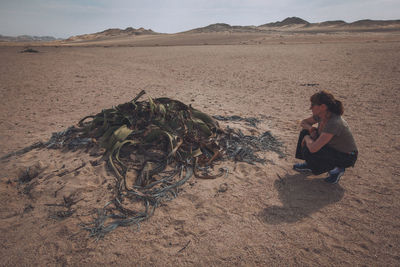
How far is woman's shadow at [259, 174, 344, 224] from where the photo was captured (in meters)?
2.29

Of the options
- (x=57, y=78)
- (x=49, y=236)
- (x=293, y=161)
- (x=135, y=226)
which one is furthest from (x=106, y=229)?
(x=57, y=78)

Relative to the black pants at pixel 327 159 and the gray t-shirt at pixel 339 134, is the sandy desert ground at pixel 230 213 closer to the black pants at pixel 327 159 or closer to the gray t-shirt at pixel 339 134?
the black pants at pixel 327 159

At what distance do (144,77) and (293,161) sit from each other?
7928mm

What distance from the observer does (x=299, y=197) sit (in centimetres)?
256

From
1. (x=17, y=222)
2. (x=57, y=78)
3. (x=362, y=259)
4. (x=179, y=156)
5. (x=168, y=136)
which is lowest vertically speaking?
(x=362, y=259)

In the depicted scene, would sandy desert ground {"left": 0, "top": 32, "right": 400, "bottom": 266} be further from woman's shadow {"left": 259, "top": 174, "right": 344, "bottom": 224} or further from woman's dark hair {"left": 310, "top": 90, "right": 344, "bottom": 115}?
woman's dark hair {"left": 310, "top": 90, "right": 344, "bottom": 115}

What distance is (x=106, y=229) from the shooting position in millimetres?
2100

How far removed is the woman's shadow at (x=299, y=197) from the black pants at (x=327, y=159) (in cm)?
20

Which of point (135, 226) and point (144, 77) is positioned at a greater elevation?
point (144, 77)

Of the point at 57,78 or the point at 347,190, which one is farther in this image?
the point at 57,78

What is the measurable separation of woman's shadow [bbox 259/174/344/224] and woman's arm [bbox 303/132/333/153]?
1.66 ft

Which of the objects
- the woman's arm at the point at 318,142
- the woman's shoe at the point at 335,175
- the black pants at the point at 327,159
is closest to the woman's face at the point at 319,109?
the woman's arm at the point at 318,142

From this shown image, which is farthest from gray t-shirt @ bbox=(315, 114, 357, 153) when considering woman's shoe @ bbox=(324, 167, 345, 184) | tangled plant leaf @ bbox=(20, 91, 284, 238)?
tangled plant leaf @ bbox=(20, 91, 284, 238)

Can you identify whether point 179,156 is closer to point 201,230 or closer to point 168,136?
point 168,136
